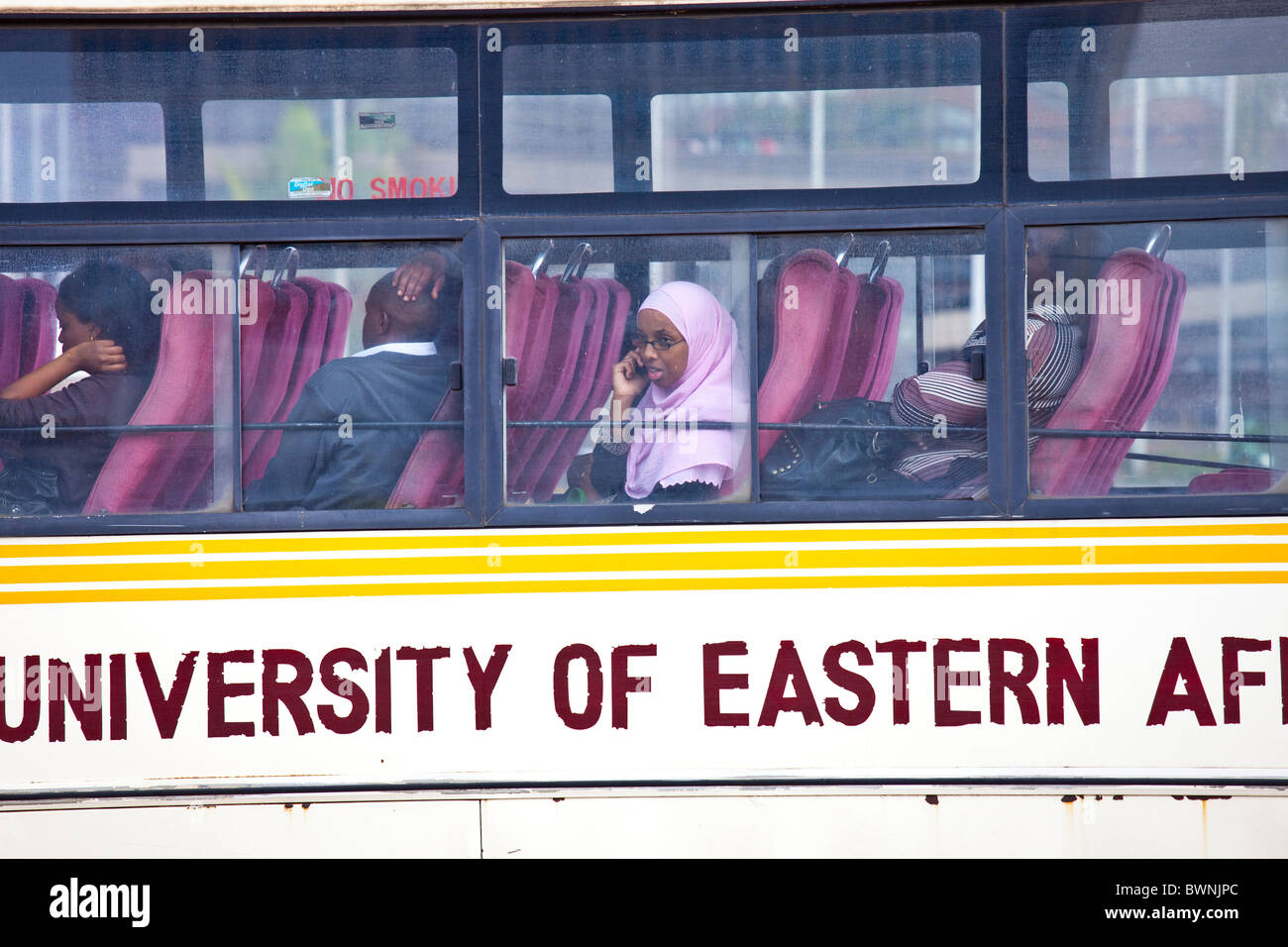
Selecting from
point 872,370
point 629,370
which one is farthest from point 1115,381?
point 629,370

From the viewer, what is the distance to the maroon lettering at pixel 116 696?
246cm

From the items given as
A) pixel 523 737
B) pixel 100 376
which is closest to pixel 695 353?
pixel 523 737

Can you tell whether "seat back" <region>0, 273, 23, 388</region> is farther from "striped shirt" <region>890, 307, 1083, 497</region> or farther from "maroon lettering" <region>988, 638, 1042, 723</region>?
"maroon lettering" <region>988, 638, 1042, 723</region>

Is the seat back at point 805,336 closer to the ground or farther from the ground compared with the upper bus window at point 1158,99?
closer to the ground

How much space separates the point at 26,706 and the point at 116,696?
23cm

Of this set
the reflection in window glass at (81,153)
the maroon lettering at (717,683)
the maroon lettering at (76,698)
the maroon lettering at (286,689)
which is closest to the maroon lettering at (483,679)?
the maroon lettering at (286,689)

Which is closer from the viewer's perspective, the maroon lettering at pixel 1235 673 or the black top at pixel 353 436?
the maroon lettering at pixel 1235 673

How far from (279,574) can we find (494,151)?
1209mm

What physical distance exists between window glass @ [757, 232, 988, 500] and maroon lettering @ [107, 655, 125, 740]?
171 centimetres

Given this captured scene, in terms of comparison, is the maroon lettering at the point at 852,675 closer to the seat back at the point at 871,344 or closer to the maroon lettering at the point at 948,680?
the maroon lettering at the point at 948,680

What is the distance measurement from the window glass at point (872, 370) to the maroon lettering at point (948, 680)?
14.8 inches

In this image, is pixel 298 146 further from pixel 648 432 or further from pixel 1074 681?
pixel 1074 681

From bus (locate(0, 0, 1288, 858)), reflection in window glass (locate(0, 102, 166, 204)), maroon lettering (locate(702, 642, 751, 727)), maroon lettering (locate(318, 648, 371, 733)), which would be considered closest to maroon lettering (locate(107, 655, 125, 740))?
bus (locate(0, 0, 1288, 858))

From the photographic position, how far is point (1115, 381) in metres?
2.49
